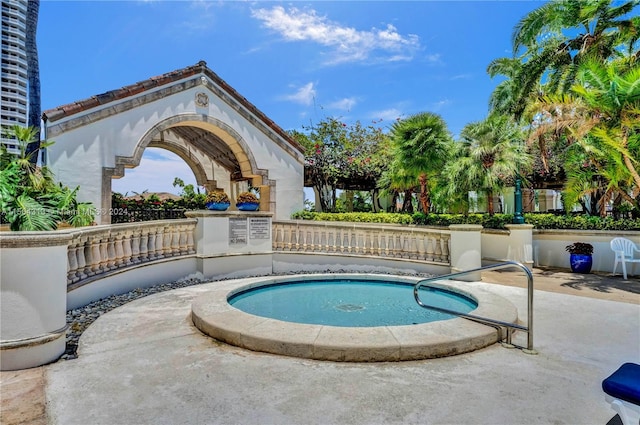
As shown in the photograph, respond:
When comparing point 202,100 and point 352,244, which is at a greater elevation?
point 202,100

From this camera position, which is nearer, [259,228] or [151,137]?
[259,228]

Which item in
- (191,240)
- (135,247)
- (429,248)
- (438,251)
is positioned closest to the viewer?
(135,247)

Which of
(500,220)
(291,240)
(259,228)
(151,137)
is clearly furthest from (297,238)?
(500,220)

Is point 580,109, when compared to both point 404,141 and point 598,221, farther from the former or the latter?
point 404,141

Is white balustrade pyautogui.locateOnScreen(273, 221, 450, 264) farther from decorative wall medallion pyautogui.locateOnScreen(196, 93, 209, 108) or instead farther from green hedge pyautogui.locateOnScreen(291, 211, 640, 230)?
decorative wall medallion pyautogui.locateOnScreen(196, 93, 209, 108)

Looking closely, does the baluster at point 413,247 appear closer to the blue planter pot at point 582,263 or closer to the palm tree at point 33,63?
the blue planter pot at point 582,263

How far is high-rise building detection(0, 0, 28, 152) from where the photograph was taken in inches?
606

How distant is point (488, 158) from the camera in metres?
13.7

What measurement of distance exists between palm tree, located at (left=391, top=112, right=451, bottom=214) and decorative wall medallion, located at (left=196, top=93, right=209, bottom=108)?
813 centimetres

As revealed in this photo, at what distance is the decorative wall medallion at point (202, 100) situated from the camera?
1369cm

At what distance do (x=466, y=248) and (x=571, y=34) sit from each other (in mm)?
9825

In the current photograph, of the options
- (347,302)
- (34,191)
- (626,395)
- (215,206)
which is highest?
(34,191)

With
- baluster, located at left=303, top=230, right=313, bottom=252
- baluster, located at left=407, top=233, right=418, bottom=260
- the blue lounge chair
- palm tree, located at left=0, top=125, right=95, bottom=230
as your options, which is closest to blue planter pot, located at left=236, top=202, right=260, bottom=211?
baluster, located at left=303, top=230, right=313, bottom=252

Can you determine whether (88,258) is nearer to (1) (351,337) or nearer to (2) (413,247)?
(1) (351,337)
